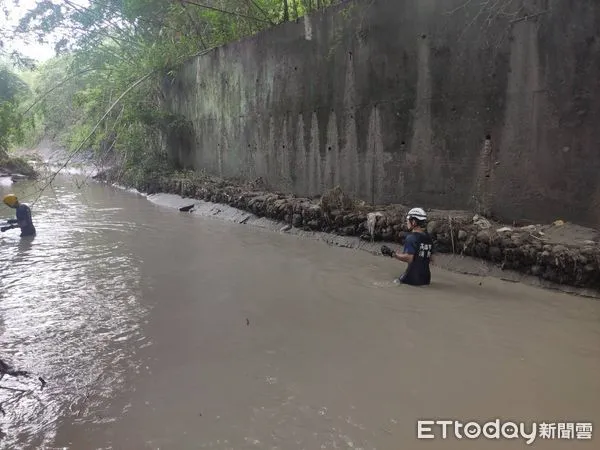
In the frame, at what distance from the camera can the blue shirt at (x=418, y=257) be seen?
219 inches

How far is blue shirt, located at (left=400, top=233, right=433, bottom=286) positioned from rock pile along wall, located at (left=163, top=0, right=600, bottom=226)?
1.57 metres

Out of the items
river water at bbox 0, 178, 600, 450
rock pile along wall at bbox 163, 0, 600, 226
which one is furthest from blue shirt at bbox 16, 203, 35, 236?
rock pile along wall at bbox 163, 0, 600, 226

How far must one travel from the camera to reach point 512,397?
10.7 feet

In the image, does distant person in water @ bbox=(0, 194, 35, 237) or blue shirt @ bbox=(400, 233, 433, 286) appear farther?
distant person in water @ bbox=(0, 194, 35, 237)

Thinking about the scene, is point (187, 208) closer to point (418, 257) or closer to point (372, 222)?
point (372, 222)

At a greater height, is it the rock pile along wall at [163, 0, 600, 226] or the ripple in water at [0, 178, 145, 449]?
the rock pile along wall at [163, 0, 600, 226]

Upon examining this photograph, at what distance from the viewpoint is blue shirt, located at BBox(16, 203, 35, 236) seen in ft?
30.6

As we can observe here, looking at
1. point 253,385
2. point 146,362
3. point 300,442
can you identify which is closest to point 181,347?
point 146,362

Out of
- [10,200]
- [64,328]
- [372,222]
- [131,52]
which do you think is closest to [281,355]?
[64,328]

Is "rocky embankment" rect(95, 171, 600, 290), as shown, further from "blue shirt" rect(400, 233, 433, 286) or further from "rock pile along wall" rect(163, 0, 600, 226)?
"blue shirt" rect(400, 233, 433, 286)

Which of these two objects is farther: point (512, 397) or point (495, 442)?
point (512, 397)

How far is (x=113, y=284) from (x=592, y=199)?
5870 millimetres

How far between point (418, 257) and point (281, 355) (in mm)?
2357

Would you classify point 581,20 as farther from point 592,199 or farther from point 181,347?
point 181,347
